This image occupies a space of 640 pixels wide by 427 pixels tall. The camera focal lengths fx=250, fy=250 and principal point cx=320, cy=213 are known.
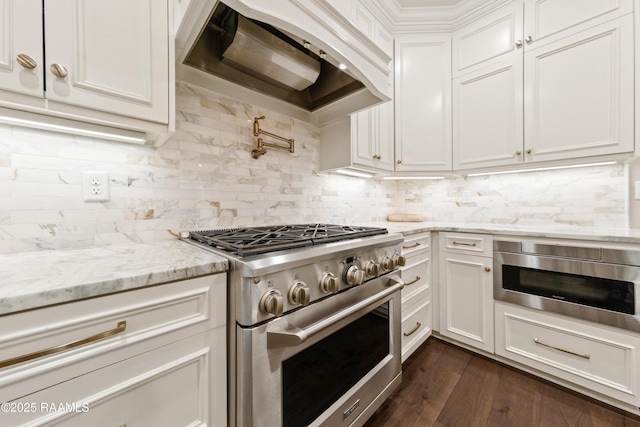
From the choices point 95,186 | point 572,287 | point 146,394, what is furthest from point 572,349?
point 95,186

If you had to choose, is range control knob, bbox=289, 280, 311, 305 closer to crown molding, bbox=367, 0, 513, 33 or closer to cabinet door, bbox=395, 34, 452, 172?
cabinet door, bbox=395, 34, 452, 172

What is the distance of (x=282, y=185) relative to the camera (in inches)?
66.9

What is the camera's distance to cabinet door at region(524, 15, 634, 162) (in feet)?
4.91

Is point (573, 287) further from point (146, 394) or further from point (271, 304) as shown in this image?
point (146, 394)

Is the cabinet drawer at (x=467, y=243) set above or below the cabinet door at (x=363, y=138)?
below

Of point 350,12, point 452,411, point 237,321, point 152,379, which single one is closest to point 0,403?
point 152,379

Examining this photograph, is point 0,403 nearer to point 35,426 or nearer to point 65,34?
point 35,426

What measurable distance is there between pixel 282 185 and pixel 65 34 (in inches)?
44.4

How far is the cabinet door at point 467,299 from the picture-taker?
1705mm

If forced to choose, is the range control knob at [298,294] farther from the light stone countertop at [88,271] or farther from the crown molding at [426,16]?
the crown molding at [426,16]

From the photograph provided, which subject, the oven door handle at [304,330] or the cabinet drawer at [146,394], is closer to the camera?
the cabinet drawer at [146,394]

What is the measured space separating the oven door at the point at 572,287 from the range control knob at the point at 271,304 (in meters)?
1.59

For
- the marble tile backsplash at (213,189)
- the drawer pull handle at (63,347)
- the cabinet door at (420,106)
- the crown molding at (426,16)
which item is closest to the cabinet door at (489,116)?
the cabinet door at (420,106)

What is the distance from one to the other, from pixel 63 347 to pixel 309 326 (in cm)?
63
